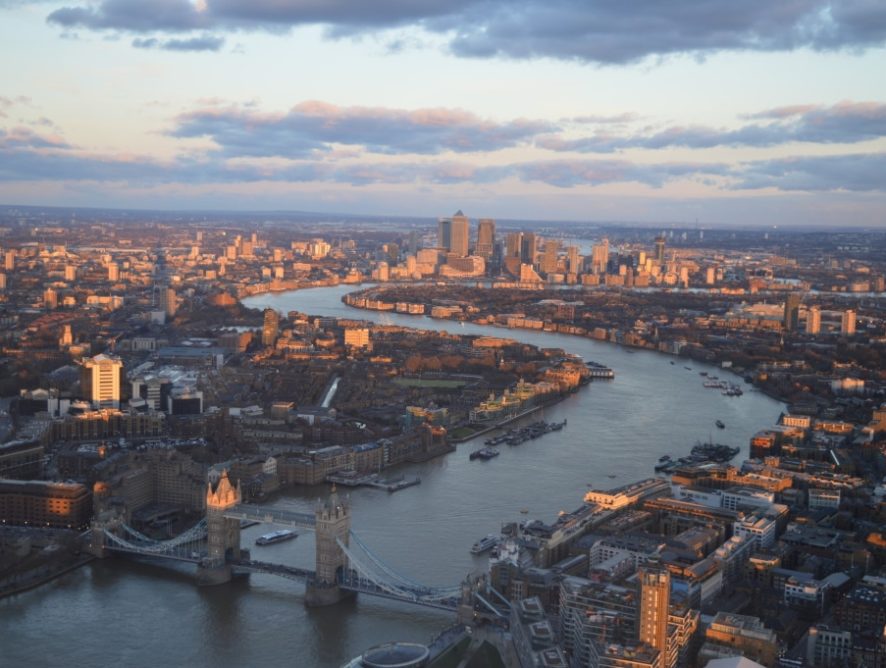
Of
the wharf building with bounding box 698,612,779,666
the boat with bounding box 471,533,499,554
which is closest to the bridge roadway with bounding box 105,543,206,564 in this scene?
the boat with bounding box 471,533,499,554

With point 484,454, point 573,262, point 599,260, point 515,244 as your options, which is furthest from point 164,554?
point 515,244

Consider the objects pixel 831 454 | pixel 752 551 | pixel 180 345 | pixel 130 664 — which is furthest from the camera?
pixel 180 345

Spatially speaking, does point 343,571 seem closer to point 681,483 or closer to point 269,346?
point 681,483

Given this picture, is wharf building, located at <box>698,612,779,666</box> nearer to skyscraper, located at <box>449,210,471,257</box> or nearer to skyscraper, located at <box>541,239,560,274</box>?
skyscraper, located at <box>541,239,560,274</box>

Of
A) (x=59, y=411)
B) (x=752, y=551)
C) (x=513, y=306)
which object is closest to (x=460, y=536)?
(x=752, y=551)

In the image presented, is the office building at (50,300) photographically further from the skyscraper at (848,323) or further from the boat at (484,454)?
the skyscraper at (848,323)

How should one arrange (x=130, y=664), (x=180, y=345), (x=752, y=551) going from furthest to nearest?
(x=180, y=345)
(x=752, y=551)
(x=130, y=664)

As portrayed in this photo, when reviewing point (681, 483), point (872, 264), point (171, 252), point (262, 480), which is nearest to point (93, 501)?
point (262, 480)

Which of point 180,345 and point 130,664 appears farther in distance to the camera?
point 180,345
